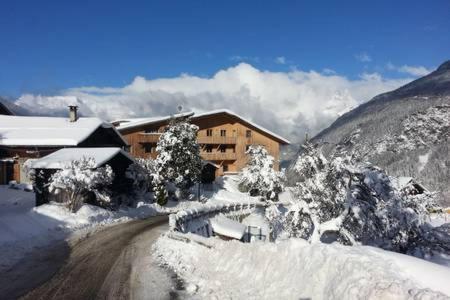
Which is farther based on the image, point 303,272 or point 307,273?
point 303,272

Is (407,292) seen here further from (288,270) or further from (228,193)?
(228,193)

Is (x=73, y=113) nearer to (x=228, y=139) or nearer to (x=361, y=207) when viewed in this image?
(x=228, y=139)

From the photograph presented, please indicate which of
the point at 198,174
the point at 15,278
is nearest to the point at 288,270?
the point at 15,278

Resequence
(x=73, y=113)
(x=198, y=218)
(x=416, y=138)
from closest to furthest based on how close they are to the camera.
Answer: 1. (x=198, y=218)
2. (x=73, y=113)
3. (x=416, y=138)

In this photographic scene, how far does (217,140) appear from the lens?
2537 inches

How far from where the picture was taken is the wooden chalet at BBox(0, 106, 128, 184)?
132 ft

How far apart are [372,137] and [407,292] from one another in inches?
5593

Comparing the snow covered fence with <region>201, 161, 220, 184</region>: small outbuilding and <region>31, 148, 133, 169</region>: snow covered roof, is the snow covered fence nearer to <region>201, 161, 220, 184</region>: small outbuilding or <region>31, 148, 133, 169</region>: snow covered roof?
<region>31, 148, 133, 169</region>: snow covered roof

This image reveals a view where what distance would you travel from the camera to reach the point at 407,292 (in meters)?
7.18

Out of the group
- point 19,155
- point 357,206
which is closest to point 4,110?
point 19,155

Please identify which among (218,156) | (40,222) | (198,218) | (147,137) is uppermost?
(147,137)

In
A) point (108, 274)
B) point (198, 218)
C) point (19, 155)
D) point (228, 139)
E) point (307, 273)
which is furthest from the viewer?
point (228, 139)

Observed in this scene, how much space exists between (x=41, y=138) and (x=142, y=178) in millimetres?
11867

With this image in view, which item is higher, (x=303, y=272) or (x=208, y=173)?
(x=303, y=272)
